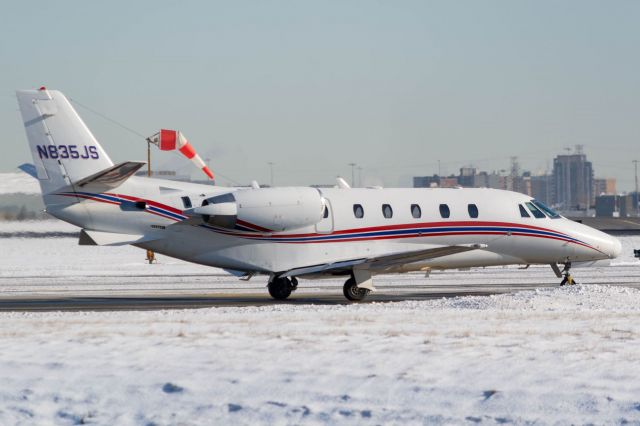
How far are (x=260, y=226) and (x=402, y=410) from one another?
15470 mm

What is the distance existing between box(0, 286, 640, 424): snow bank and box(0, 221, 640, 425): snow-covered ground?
2 centimetres

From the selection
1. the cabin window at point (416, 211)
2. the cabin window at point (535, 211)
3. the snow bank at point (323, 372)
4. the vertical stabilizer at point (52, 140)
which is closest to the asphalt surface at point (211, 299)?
the cabin window at point (416, 211)

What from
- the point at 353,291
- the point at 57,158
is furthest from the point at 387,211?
the point at 57,158

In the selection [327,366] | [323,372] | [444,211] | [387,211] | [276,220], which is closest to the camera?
[323,372]

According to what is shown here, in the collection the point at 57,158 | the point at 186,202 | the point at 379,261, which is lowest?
the point at 379,261

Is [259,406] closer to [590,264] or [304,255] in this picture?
[304,255]

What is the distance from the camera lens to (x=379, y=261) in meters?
27.0

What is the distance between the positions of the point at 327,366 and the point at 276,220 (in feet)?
44.8

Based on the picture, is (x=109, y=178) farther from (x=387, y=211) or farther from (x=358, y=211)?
(x=387, y=211)

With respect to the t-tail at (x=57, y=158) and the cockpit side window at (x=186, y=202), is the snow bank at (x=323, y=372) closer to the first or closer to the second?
the t-tail at (x=57, y=158)

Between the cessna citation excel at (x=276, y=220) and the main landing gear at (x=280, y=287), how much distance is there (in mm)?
28

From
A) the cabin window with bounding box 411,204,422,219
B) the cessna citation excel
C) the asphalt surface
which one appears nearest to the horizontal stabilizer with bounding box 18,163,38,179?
the cessna citation excel

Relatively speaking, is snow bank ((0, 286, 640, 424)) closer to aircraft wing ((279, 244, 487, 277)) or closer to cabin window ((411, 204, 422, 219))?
aircraft wing ((279, 244, 487, 277))

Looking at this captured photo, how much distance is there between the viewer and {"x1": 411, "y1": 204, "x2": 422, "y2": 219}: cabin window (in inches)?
1133
